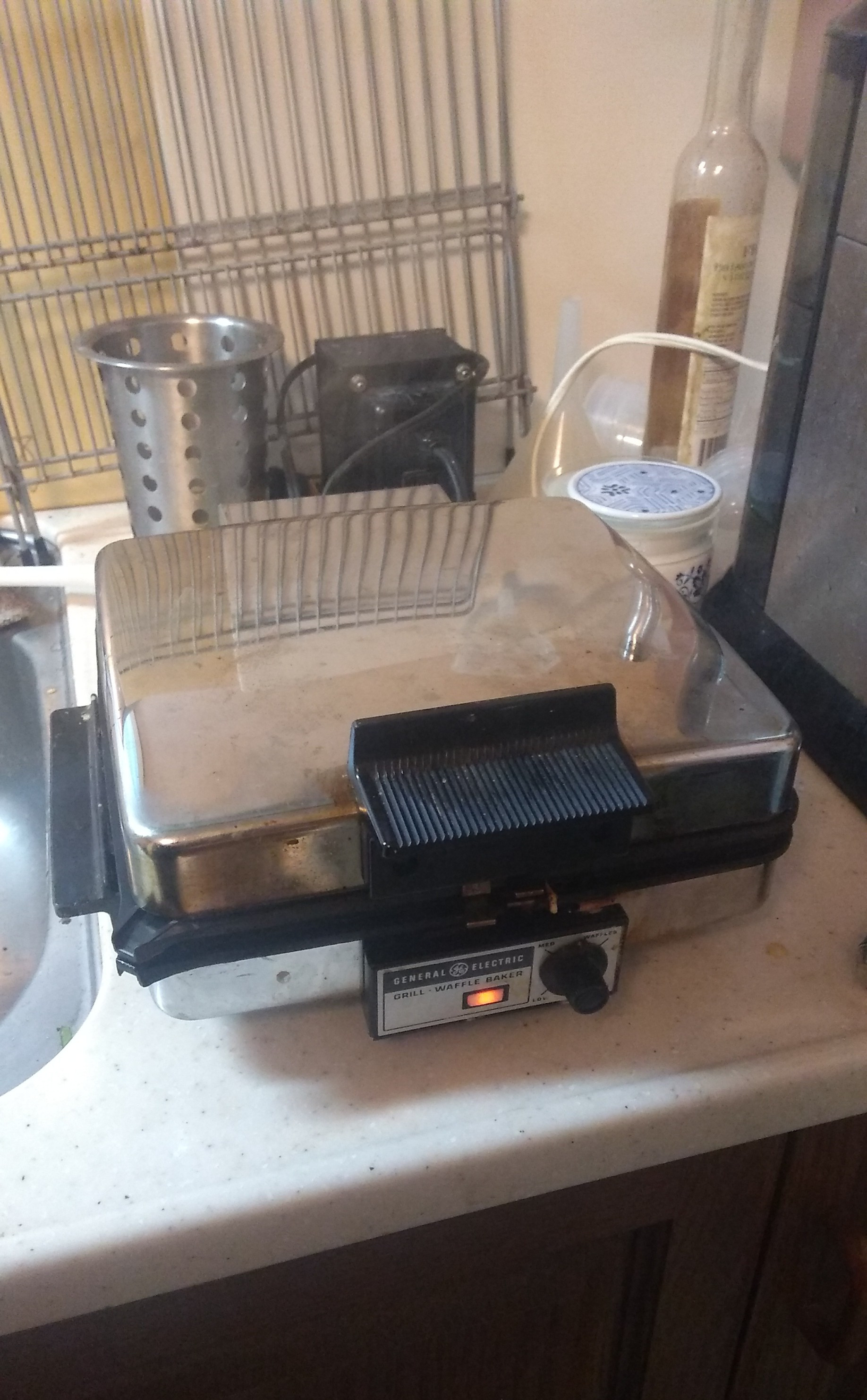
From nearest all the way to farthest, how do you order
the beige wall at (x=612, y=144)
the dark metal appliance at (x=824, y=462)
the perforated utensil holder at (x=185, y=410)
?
the dark metal appliance at (x=824, y=462) → the perforated utensil holder at (x=185, y=410) → the beige wall at (x=612, y=144)

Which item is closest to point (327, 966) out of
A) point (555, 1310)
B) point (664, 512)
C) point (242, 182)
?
point (555, 1310)

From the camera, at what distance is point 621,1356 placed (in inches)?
20.6

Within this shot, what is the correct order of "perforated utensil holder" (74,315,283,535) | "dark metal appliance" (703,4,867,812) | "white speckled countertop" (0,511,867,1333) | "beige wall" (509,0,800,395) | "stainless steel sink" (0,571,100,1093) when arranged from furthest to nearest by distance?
"beige wall" (509,0,800,395) → "perforated utensil holder" (74,315,283,535) → "stainless steel sink" (0,571,100,1093) → "dark metal appliance" (703,4,867,812) → "white speckled countertop" (0,511,867,1333)

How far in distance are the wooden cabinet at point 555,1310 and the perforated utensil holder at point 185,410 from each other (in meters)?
0.48

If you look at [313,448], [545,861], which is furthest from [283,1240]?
[313,448]

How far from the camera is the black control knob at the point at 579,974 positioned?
40cm

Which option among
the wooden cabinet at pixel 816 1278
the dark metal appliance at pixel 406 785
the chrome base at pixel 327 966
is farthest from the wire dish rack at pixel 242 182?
the wooden cabinet at pixel 816 1278

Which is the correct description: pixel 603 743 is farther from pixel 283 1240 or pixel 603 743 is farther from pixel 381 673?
pixel 283 1240

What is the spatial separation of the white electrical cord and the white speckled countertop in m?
0.44

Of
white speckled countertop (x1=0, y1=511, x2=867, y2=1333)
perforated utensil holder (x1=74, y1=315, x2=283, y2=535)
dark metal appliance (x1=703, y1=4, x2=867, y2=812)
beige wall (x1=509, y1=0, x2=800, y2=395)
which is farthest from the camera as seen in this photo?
beige wall (x1=509, y1=0, x2=800, y2=395)

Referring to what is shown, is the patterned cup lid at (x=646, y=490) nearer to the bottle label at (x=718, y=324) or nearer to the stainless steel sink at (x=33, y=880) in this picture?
the bottle label at (x=718, y=324)

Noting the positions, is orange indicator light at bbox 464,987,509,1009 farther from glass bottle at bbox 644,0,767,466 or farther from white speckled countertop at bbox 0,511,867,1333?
glass bottle at bbox 644,0,767,466

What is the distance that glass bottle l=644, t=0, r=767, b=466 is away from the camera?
29.0 inches

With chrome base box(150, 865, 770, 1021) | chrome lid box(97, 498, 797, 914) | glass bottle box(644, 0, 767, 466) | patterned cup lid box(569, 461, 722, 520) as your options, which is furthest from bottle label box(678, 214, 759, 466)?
chrome base box(150, 865, 770, 1021)
